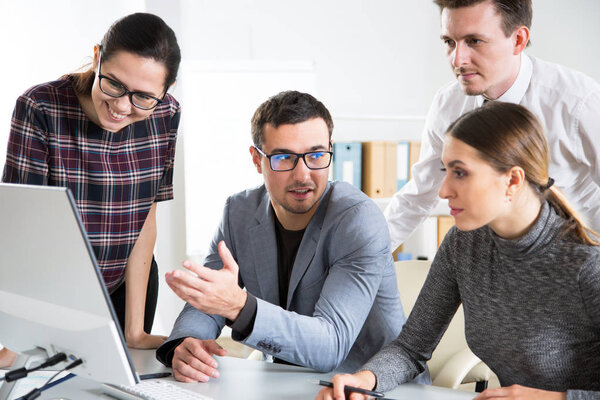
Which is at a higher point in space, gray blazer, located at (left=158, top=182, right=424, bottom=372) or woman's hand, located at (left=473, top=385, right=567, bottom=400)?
gray blazer, located at (left=158, top=182, right=424, bottom=372)

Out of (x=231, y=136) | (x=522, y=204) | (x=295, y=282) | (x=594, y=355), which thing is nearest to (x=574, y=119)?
(x=522, y=204)

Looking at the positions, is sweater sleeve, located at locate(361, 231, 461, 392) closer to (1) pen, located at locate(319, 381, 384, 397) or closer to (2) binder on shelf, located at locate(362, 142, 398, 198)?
(1) pen, located at locate(319, 381, 384, 397)

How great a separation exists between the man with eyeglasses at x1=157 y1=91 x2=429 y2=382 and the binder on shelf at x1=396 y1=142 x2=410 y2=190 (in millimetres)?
1921

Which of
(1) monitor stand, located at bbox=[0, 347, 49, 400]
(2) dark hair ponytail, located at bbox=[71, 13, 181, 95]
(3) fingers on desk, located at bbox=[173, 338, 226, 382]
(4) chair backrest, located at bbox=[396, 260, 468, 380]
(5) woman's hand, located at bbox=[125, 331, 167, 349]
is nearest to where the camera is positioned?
(1) monitor stand, located at bbox=[0, 347, 49, 400]

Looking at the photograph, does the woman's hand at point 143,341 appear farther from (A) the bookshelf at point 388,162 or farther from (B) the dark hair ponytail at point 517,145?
(A) the bookshelf at point 388,162

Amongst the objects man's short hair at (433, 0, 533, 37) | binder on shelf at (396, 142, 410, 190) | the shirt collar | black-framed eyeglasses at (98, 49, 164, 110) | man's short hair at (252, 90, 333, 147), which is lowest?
binder on shelf at (396, 142, 410, 190)

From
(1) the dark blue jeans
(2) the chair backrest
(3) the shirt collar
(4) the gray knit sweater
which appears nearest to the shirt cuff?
(4) the gray knit sweater

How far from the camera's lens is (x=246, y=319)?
4.02 ft

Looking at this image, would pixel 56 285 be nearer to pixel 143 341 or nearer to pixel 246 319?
pixel 246 319

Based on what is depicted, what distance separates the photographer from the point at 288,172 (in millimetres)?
1550

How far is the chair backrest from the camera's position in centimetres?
193

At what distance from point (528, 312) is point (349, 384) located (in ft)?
1.31

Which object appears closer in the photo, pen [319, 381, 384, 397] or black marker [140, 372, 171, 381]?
pen [319, 381, 384, 397]

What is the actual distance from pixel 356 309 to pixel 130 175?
0.70 metres
